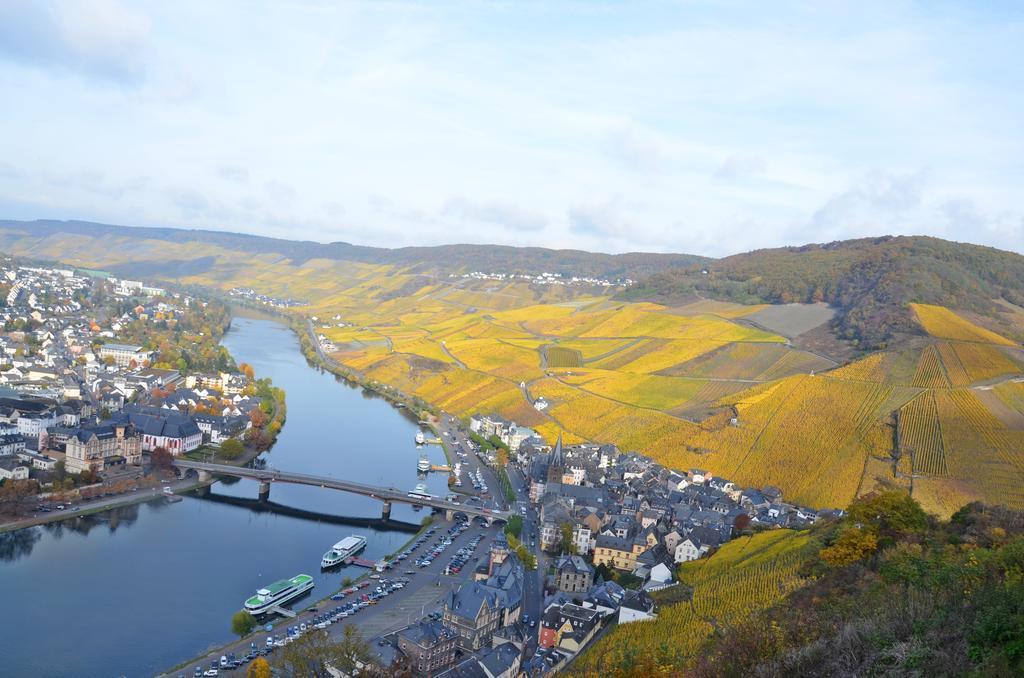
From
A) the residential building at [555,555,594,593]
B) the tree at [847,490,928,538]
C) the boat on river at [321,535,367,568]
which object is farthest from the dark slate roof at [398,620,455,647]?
the tree at [847,490,928,538]

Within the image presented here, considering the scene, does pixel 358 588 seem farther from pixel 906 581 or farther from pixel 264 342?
pixel 264 342

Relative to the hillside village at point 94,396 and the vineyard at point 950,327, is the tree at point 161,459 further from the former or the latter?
the vineyard at point 950,327

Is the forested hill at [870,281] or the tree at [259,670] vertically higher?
the forested hill at [870,281]

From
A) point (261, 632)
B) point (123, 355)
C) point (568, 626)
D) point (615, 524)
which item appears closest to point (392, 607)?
point (261, 632)

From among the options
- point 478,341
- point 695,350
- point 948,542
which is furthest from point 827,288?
point 948,542

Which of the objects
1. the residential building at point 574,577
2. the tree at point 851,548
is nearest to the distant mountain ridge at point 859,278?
the residential building at point 574,577

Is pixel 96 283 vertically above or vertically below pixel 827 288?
below

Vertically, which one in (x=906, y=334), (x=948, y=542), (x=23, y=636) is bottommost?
(x=23, y=636)
